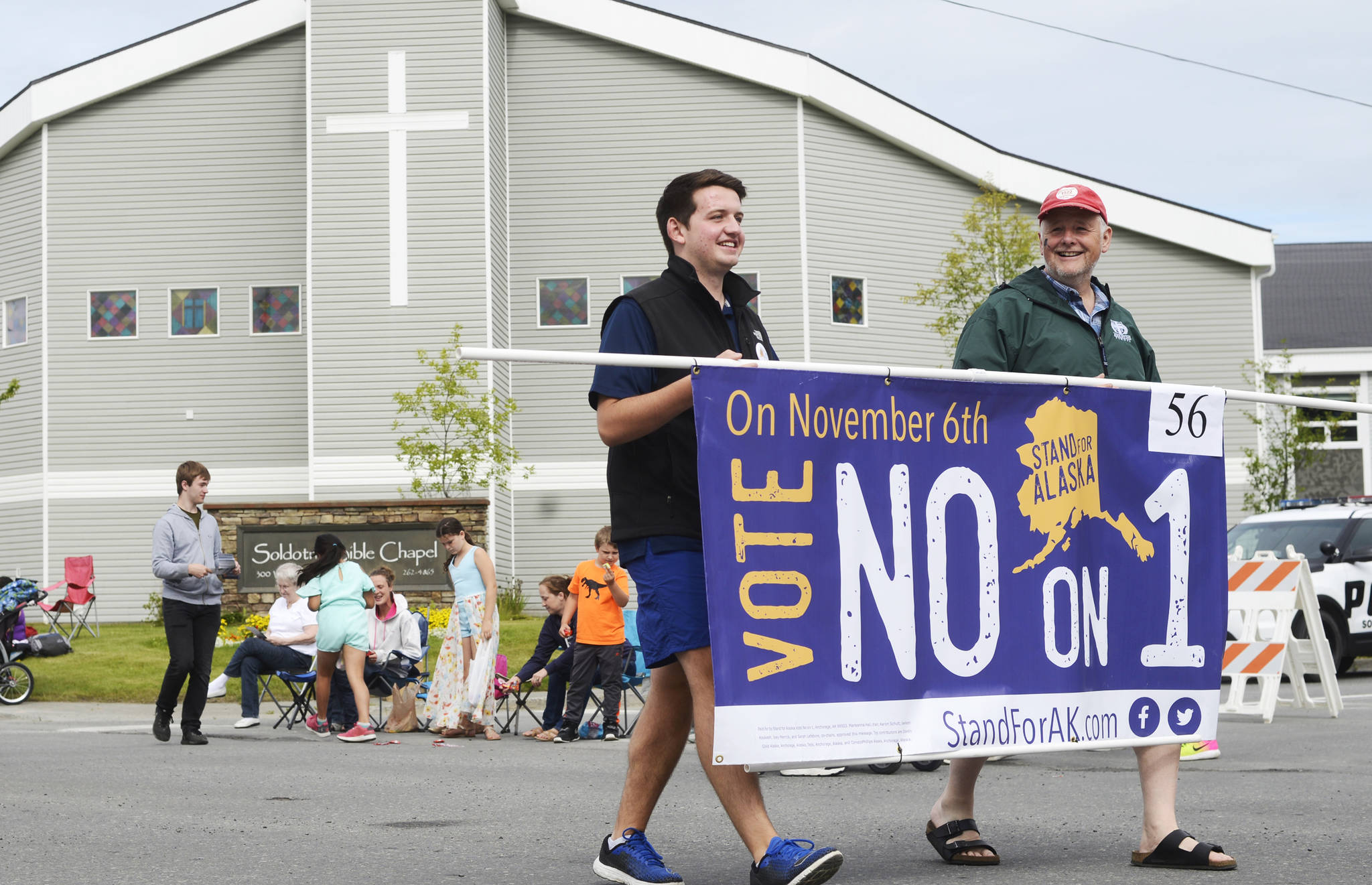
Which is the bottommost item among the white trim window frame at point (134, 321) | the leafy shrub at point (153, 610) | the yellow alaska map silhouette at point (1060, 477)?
the leafy shrub at point (153, 610)

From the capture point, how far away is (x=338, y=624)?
13961mm

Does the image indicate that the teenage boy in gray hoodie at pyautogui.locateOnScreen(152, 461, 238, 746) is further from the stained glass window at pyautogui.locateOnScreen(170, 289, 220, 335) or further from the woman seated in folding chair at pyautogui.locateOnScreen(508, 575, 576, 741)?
the stained glass window at pyautogui.locateOnScreen(170, 289, 220, 335)

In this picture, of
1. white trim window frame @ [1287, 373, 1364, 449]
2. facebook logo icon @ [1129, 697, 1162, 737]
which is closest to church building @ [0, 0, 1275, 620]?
white trim window frame @ [1287, 373, 1364, 449]

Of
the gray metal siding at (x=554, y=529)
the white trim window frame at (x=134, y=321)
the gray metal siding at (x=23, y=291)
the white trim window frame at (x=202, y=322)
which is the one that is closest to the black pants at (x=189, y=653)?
the gray metal siding at (x=554, y=529)

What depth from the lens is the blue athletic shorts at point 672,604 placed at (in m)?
4.84

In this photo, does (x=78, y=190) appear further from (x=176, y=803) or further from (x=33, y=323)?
(x=176, y=803)

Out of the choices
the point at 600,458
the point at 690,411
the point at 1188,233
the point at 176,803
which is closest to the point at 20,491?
the point at 600,458

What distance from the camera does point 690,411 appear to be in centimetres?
501

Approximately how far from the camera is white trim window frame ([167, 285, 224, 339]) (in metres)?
33.8

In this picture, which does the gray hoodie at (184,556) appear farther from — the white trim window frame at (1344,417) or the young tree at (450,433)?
the white trim window frame at (1344,417)

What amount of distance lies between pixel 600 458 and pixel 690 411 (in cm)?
2855

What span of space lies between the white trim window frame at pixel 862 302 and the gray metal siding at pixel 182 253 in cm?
1121

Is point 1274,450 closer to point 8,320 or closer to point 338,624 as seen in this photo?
point 338,624

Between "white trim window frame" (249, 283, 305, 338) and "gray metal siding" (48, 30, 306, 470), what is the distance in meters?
0.11
